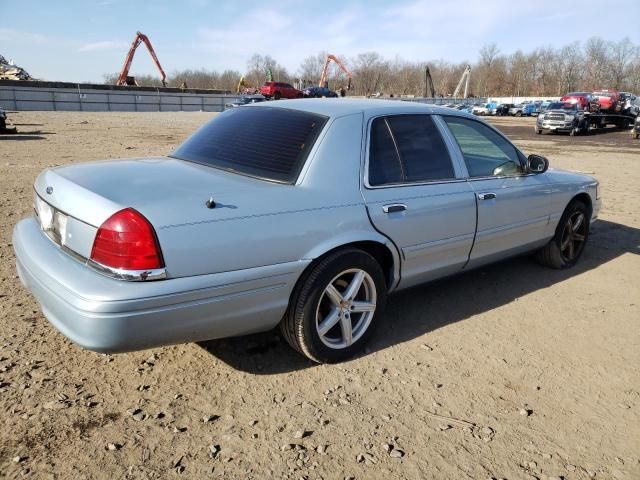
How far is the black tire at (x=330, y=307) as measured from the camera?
2.89 m

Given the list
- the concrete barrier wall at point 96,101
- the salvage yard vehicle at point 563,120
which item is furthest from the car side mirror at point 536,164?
the concrete barrier wall at point 96,101

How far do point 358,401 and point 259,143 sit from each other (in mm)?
1686

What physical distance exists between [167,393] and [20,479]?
2.63ft

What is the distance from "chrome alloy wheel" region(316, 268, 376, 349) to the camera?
306 centimetres

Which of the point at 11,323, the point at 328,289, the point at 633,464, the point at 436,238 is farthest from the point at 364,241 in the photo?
the point at 11,323

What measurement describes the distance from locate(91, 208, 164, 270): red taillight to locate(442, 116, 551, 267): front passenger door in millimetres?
2442

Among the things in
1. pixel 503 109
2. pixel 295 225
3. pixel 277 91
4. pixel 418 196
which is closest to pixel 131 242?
pixel 295 225

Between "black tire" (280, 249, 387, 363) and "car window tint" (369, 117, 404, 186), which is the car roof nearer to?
"car window tint" (369, 117, 404, 186)

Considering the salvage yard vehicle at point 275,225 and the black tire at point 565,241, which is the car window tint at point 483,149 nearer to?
the salvage yard vehicle at point 275,225

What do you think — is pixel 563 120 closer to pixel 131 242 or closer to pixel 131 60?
pixel 131 242

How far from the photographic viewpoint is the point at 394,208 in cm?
322

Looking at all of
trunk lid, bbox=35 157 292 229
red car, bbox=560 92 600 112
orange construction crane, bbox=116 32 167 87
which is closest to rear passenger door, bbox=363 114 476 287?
trunk lid, bbox=35 157 292 229

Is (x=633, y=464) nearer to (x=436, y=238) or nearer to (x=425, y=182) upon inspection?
(x=436, y=238)

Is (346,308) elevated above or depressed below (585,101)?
below
